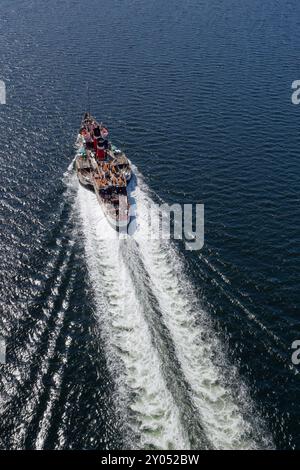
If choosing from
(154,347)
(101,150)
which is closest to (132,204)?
(101,150)

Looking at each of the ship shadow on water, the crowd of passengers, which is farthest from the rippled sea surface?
the crowd of passengers

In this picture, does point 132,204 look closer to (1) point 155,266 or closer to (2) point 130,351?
(1) point 155,266

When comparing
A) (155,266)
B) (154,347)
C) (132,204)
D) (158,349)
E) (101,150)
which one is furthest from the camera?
(101,150)

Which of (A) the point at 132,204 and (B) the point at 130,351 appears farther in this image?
→ (A) the point at 132,204

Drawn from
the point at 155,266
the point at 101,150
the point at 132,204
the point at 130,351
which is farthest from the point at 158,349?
the point at 101,150

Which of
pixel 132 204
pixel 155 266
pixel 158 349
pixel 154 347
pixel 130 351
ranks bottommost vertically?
pixel 130 351

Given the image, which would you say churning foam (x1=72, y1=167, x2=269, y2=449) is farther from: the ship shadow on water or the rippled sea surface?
the ship shadow on water

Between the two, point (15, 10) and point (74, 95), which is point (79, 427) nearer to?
point (74, 95)

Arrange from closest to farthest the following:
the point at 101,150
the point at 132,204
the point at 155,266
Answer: the point at 155,266 < the point at 132,204 < the point at 101,150

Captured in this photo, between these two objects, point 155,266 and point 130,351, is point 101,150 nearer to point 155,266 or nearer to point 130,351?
point 155,266

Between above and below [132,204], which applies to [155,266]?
below
